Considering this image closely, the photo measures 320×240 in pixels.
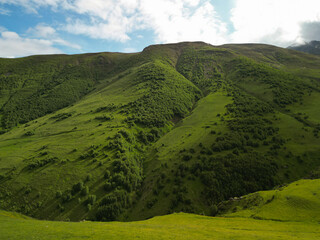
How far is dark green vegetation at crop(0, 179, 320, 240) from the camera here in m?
20.2

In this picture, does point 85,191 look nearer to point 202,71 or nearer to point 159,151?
point 159,151

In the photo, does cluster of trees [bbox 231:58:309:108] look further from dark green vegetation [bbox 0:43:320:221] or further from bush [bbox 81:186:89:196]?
bush [bbox 81:186:89:196]

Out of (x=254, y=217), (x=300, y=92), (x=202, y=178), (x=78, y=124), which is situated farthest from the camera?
(x=300, y=92)

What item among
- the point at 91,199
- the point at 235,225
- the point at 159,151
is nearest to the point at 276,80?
the point at 159,151

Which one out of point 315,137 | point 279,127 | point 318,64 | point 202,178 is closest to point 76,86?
point 202,178

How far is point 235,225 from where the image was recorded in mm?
26016

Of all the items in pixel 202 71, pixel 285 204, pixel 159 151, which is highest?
pixel 202 71

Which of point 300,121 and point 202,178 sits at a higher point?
point 300,121

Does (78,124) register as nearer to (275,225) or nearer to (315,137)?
(275,225)

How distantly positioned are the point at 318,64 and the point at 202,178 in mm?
224243

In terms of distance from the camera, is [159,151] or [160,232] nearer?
[160,232]

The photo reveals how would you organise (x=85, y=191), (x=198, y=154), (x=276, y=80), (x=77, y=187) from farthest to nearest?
(x=276, y=80)
(x=198, y=154)
(x=77, y=187)
(x=85, y=191)

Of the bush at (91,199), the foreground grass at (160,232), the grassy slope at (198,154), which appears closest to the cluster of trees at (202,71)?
the grassy slope at (198,154)

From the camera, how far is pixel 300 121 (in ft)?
256
